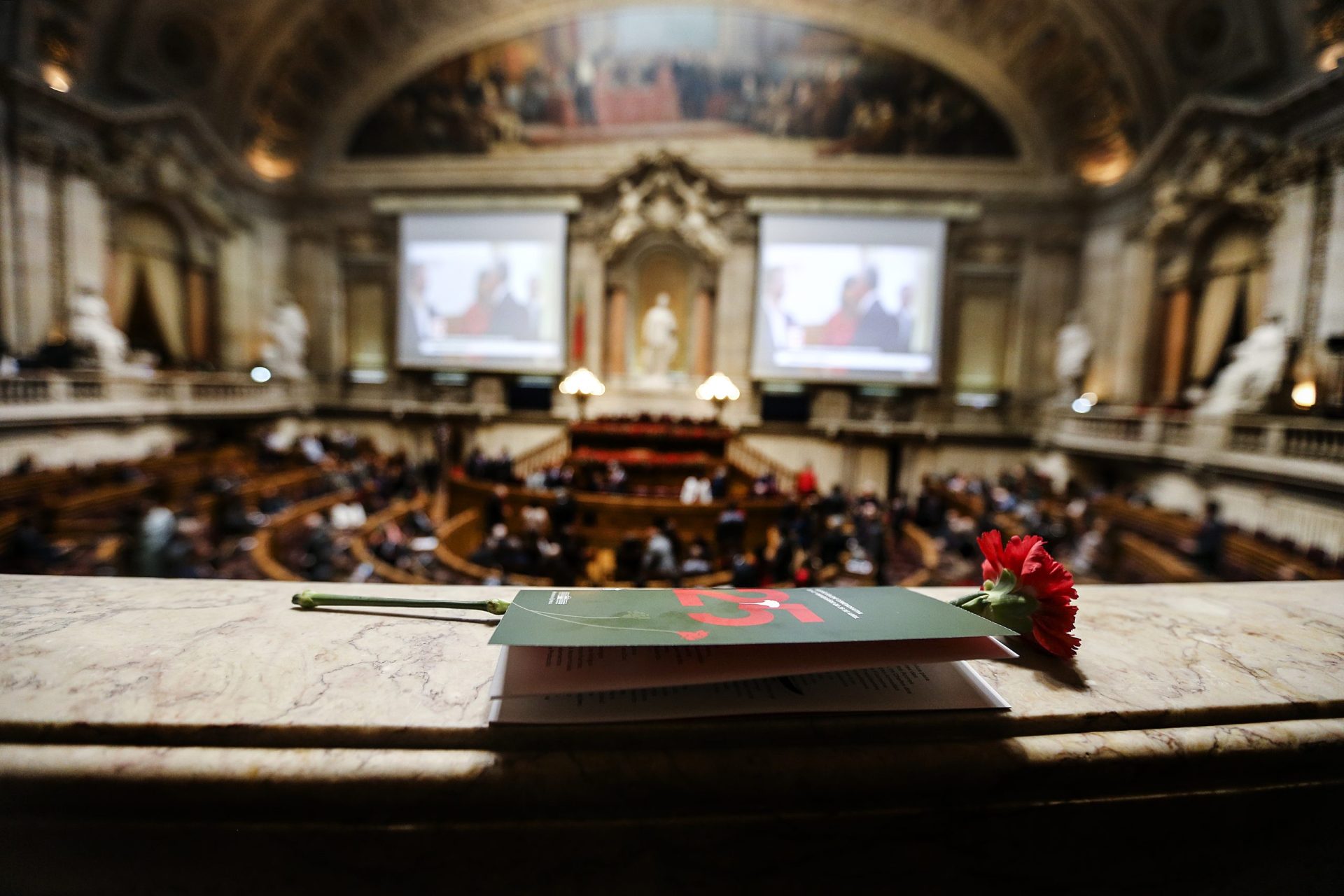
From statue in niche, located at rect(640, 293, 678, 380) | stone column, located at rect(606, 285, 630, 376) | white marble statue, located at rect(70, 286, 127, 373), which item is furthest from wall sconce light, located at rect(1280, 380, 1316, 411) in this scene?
white marble statue, located at rect(70, 286, 127, 373)

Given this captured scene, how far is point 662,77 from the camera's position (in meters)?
15.7

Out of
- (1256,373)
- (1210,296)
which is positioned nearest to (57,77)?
(1256,373)

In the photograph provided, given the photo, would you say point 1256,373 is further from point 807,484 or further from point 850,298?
point 850,298

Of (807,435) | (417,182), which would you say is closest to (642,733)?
(807,435)

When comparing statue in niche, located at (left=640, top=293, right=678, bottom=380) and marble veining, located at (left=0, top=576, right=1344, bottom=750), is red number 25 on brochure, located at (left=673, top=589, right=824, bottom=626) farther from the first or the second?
statue in niche, located at (left=640, top=293, right=678, bottom=380)

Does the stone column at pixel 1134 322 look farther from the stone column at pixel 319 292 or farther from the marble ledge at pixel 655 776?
the stone column at pixel 319 292

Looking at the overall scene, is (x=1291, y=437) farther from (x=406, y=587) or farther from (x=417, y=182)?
(x=417, y=182)

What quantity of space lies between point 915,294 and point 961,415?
11.7 feet

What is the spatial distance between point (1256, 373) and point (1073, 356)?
5.11 metres

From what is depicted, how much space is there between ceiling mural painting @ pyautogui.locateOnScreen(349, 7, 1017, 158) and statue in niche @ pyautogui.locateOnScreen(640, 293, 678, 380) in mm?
4993

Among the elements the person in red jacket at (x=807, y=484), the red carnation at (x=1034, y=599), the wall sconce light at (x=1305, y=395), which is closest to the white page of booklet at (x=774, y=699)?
the red carnation at (x=1034, y=599)

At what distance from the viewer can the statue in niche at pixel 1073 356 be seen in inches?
555

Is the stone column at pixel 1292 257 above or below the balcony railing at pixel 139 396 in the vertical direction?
above

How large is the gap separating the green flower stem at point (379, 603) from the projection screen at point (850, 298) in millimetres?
14490
